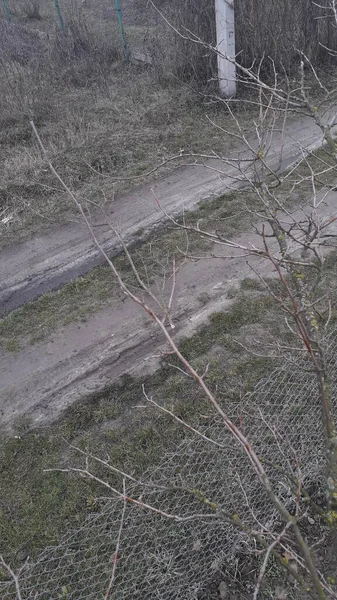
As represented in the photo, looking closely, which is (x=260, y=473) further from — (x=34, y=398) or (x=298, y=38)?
(x=298, y=38)

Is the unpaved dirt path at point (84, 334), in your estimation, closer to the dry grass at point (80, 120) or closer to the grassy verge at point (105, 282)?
the grassy verge at point (105, 282)

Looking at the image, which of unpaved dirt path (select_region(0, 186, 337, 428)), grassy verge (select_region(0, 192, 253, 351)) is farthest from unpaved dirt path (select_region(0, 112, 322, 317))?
unpaved dirt path (select_region(0, 186, 337, 428))

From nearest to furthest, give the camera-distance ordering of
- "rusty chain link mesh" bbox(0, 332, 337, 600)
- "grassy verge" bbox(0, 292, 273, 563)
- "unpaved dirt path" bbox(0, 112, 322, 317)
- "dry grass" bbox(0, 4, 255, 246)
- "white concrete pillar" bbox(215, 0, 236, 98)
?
"rusty chain link mesh" bbox(0, 332, 337, 600)
"grassy verge" bbox(0, 292, 273, 563)
"unpaved dirt path" bbox(0, 112, 322, 317)
"dry grass" bbox(0, 4, 255, 246)
"white concrete pillar" bbox(215, 0, 236, 98)

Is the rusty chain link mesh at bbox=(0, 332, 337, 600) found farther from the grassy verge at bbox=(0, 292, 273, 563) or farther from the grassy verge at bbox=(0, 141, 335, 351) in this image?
the grassy verge at bbox=(0, 141, 335, 351)

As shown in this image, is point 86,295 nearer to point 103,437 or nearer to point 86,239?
point 86,239

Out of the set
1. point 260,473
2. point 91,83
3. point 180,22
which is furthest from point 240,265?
point 91,83

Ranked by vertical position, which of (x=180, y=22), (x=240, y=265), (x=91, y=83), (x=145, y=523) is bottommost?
(x=145, y=523)
